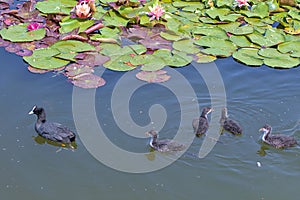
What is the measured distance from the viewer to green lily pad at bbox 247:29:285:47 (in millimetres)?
8984

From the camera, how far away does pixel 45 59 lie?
330 inches

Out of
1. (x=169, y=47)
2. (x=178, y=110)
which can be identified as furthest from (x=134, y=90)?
(x=169, y=47)

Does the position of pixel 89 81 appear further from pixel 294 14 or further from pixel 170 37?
pixel 294 14

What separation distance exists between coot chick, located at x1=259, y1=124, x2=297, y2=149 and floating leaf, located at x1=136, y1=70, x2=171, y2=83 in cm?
205

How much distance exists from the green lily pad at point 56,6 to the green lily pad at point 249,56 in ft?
11.3

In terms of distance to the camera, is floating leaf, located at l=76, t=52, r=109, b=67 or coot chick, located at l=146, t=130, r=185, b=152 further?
floating leaf, located at l=76, t=52, r=109, b=67

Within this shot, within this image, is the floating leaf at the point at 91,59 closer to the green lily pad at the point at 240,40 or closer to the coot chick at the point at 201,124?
the coot chick at the point at 201,124

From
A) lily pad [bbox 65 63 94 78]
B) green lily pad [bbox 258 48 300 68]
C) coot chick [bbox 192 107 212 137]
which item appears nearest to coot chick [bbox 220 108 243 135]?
coot chick [bbox 192 107 212 137]

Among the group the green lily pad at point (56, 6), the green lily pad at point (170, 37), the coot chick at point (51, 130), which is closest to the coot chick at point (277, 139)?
the coot chick at point (51, 130)

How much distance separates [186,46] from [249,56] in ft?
3.67

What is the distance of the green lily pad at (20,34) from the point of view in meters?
8.97

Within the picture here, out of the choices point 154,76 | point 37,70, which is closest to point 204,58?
point 154,76

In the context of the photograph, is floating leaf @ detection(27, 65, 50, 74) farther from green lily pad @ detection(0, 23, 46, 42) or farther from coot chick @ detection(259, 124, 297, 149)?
coot chick @ detection(259, 124, 297, 149)

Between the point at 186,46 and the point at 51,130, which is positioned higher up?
the point at 186,46
